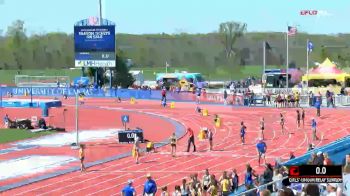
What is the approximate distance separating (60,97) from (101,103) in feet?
27.9

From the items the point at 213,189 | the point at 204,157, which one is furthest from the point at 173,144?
the point at 213,189

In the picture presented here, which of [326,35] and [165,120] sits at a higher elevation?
[326,35]

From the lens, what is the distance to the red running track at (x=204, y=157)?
86.8ft

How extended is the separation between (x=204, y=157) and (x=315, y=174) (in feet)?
71.6

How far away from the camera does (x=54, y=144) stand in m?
38.7

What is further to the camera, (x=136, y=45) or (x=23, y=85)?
(x=136, y=45)

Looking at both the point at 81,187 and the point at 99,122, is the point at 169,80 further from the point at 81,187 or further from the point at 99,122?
the point at 81,187

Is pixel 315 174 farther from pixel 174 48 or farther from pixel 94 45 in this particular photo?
pixel 174 48

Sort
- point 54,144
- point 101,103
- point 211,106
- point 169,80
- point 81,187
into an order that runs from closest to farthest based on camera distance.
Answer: point 81,187 < point 54,144 < point 211,106 < point 101,103 < point 169,80

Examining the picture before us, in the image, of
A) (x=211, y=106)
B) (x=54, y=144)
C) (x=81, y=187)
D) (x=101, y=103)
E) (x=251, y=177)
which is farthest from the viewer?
(x=101, y=103)

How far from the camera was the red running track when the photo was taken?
2647cm

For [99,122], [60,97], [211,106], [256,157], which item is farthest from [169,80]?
[256,157]

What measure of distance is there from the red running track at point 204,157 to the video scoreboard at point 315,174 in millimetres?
15064

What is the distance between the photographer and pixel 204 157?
105 ft
